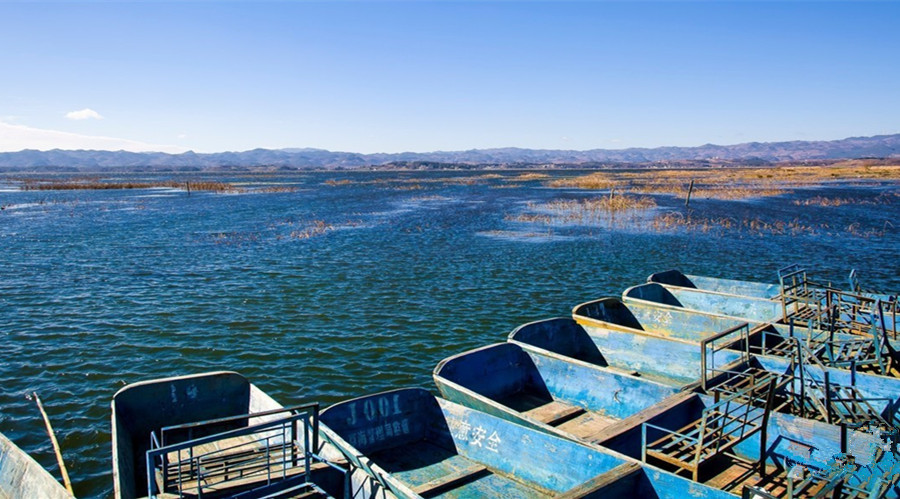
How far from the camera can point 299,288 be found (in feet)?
77.8

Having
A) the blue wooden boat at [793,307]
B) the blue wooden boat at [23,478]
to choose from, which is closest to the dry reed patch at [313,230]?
the blue wooden boat at [793,307]

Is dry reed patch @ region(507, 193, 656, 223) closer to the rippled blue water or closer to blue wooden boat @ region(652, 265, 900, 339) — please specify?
the rippled blue water

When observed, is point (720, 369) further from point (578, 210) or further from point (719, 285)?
point (578, 210)

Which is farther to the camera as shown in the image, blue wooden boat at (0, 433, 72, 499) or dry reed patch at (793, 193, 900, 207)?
dry reed patch at (793, 193, 900, 207)

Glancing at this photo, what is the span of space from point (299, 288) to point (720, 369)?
17108 mm

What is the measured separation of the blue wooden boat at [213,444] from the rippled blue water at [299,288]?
5.48 ft

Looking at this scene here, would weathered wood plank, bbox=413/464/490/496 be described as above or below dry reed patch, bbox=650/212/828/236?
below

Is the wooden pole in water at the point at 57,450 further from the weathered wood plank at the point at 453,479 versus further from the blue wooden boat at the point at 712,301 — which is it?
the blue wooden boat at the point at 712,301

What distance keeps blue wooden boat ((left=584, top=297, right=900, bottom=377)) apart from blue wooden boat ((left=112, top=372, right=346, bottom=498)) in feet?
29.0

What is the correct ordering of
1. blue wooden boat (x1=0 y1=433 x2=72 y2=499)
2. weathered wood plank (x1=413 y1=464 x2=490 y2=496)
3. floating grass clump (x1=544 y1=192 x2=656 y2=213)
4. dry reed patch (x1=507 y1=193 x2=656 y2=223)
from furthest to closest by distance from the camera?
floating grass clump (x1=544 y1=192 x2=656 y2=213)
dry reed patch (x1=507 y1=193 x2=656 y2=223)
weathered wood plank (x1=413 y1=464 x2=490 y2=496)
blue wooden boat (x1=0 y1=433 x2=72 y2=499)

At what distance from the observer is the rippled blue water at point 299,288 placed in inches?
588

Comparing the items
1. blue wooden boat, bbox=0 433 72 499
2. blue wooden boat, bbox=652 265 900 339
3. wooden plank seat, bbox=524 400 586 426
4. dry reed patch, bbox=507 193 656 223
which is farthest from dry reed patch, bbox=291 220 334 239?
blue wooden boat, bbox=0 433 72 499

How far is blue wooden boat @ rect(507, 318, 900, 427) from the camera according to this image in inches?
391

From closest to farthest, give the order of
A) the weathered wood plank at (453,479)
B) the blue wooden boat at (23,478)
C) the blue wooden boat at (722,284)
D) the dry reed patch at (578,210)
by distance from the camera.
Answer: the blue wooden boat at (23,478), the weathered wood plank at (453,479), the blue wooden boat at (722,284), the dry reed patch at (578,210)
